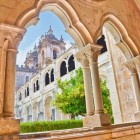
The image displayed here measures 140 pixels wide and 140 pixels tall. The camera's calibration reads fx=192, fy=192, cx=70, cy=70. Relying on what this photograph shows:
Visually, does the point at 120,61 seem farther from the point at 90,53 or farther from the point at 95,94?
the point at 95,94

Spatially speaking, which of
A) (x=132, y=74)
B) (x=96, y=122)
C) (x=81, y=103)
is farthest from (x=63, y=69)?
(x=96, y=122)

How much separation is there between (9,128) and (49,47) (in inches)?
1051

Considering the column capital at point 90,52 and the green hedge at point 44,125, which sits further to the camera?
the green hedge at point 44,125

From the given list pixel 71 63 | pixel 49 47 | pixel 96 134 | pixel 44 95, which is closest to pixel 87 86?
pixel 96 134

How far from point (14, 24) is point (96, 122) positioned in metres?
1.94

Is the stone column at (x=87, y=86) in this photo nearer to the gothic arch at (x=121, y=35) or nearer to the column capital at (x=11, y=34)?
the gothic arch at (x=121, y=35)

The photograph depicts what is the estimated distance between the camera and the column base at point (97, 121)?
3.03 metres

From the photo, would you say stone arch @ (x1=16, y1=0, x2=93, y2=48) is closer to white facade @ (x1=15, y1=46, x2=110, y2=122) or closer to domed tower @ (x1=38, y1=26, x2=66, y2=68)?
white facade @ (x1=15, y1=46, x2=110, y2=122)

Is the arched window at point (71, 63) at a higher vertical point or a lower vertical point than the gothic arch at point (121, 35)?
higher

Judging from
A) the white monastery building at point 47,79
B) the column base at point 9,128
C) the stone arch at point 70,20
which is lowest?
the column base at point 9,128

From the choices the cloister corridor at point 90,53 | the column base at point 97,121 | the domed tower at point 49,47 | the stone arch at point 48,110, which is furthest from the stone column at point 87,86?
the domed tower at point 49,47

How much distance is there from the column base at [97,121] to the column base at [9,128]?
1.33 meters

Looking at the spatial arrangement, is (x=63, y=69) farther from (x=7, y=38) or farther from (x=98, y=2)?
(x=7, y=38)

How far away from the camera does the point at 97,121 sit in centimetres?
305
